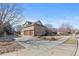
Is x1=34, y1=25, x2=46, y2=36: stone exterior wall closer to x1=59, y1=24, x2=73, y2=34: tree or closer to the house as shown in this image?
the house

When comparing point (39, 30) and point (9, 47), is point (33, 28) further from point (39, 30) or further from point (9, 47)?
point (9, 47)

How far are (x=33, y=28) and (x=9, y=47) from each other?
0.48m

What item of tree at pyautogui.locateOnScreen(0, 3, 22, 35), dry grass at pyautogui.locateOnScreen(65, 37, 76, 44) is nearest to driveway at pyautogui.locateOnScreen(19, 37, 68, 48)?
dry grass at pyautogui.locateOnScreen(65, 37, 76, 44)

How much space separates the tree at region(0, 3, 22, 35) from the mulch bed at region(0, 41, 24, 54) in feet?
0.68

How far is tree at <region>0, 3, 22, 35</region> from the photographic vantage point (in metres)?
4.19

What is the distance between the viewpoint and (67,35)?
429cm

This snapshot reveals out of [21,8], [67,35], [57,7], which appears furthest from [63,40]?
[21,8]

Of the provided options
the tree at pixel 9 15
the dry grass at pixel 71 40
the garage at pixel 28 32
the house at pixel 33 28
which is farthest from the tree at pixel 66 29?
the tree at pixel 9 15

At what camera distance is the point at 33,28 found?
427 cm

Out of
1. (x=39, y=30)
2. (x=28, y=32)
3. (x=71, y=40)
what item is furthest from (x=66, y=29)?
(x=28, y=32)

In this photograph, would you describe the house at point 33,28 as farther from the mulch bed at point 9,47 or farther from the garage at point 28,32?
the mulch bed at point 9,47

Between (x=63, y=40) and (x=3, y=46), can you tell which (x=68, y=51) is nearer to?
(x=63, y=40)

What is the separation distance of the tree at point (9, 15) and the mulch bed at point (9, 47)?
0.21 meters

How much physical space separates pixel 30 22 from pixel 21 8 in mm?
262
